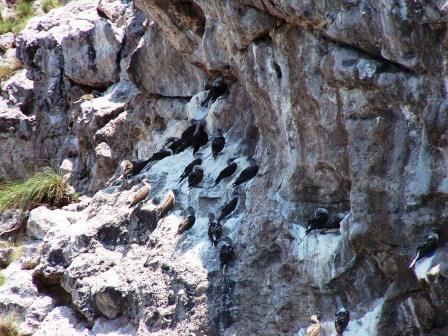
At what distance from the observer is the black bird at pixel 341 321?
8.66 metres

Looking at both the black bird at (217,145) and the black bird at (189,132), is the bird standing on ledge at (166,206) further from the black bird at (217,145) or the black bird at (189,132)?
the black bird at (189,132)

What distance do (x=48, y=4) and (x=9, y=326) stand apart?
1032cm

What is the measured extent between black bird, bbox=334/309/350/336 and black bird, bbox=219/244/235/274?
1519 millimetres

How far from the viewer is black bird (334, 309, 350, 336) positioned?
866cm

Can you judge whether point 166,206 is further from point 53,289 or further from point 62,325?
point 53,289

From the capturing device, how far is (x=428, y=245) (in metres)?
8.02

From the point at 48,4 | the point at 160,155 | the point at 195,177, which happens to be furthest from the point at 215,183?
the point at 48,4

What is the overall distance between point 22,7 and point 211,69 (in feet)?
31.4

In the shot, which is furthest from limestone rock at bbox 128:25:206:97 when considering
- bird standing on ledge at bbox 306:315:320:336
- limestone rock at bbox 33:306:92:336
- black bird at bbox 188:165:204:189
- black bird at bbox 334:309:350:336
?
black bird at bbox 334:309:350:336

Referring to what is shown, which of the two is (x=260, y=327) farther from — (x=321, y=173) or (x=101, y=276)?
(x=101, y=276)

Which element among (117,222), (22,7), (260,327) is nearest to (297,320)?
(260,327)

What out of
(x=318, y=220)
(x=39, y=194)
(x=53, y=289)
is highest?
(x=318, y=220)

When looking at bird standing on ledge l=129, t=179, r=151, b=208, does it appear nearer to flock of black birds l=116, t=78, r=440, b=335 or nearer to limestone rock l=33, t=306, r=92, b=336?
flock of black birds l=116, t=78, r=440, b=335

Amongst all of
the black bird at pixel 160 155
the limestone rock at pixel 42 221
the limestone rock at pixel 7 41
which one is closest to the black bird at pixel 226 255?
the black bird at pixel 160 155
